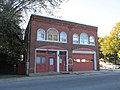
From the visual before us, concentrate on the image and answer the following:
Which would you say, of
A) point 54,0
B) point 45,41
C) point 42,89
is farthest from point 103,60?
point 42,89

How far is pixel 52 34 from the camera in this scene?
2666 cm

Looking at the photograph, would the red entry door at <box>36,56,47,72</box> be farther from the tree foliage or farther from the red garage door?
the tree foliage

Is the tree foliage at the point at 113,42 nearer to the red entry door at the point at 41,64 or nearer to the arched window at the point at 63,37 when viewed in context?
the arched window at the point at 63,37

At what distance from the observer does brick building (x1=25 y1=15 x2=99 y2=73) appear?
81.8ft

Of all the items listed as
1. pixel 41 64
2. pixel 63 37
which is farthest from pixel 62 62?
pixel 63 37

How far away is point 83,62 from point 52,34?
7.13 m

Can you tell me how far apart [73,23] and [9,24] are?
11139 millimetres

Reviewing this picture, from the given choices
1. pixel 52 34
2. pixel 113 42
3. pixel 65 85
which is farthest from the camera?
pixel 113 42

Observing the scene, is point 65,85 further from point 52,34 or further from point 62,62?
point 62,62

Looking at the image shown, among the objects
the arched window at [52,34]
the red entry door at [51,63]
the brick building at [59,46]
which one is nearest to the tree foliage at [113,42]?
the brick building at [59,46]

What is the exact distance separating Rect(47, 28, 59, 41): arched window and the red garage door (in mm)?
4117

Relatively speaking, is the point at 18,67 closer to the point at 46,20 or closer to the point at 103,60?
the point at 46,20

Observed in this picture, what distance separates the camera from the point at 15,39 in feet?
79.9

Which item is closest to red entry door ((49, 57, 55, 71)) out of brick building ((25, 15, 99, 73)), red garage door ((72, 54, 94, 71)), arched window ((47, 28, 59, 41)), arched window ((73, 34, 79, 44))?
brick building ((25, 15, 99, 73))
